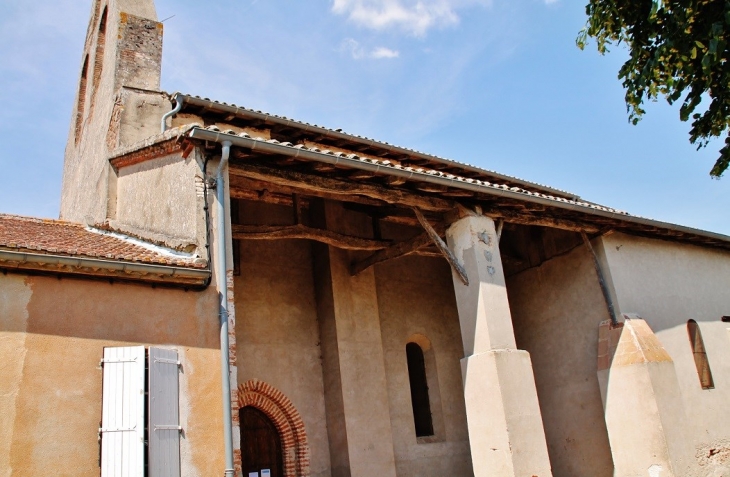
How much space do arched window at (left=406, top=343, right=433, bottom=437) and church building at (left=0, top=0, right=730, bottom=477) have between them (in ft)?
0.12

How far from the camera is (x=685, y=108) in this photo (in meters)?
6.48

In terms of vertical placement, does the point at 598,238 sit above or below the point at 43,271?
above

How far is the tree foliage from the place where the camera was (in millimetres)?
6105

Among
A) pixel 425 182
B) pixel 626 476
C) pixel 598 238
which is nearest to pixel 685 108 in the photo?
pixel 425 182

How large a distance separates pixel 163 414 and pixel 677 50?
6355mm

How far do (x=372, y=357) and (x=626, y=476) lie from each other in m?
4.48

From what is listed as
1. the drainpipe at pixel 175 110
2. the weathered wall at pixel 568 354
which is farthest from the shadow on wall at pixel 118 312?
the weathered wall at pixel 568 354

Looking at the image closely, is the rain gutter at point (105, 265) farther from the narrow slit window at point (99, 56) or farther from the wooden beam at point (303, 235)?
the narrow slit window at point (99, 56)

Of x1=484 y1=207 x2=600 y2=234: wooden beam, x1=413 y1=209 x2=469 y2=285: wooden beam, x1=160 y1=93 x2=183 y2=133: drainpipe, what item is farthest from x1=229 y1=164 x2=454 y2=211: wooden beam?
x1=160 y1=93 x2=183 y2=133: drainpipe

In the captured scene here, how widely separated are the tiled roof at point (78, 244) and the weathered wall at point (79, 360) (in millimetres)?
285

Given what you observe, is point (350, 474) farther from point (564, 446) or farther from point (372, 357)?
point (564, 446)

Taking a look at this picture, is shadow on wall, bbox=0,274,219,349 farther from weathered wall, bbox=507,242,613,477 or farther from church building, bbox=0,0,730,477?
weathered wall, bbox=507,242,613,477

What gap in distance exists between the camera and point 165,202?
7.76 m

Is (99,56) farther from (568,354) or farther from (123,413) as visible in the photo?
(568,354)
